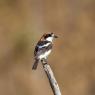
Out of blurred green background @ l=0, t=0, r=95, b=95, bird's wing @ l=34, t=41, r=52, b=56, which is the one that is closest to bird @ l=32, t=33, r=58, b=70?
bird's wing @ l=34, t=41, r=52, b=56

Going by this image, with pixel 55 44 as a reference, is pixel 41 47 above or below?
below

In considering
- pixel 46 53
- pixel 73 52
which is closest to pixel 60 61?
pixel 73 52

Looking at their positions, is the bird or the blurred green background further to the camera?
the blurred green background

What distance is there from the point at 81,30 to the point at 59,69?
159cm

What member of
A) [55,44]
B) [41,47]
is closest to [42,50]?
[41,47]

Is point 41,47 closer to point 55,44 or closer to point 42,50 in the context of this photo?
point 42,50

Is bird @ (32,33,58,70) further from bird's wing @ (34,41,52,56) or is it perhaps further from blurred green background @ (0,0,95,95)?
blurred green background @ (0,0,95,95)

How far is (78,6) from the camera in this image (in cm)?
1342

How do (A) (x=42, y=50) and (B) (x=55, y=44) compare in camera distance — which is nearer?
(A) (x=42, y=50)

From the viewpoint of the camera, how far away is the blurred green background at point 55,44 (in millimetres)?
11336

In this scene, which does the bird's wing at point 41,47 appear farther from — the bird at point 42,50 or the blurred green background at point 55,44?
the blurred green background at point 55,44

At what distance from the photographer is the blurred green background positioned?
11.3 metres

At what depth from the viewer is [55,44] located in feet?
40.1

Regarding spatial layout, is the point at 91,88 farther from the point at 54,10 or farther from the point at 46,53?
the point at 46,53
